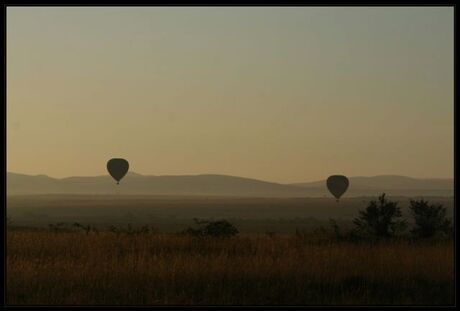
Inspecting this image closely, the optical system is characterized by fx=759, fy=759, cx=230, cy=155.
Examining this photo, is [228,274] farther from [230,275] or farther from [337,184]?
[337,184]

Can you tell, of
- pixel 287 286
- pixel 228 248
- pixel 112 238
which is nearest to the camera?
pixel 287 286

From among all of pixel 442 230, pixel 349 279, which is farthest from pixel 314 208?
pixel 349 279

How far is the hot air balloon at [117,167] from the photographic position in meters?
72.9

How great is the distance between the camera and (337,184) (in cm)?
8325

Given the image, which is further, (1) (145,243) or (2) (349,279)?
(1) (145,243)

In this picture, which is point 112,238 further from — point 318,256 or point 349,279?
point 349,279

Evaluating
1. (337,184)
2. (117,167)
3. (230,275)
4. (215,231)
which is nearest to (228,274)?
(230,275)

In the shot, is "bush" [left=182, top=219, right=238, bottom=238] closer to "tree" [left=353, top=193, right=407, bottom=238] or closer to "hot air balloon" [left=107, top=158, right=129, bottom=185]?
"tree" [left=353, top=193, right=407, bottom=238]

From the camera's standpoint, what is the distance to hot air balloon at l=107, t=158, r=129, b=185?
72.9m

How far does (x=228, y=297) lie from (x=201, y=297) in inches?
21.3

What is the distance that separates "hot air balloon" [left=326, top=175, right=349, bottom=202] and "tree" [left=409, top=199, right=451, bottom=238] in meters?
52.4

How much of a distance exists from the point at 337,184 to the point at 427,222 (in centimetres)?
5531

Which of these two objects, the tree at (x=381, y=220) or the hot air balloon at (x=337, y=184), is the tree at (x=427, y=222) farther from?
the hot air balloon at (x=337, y=184)

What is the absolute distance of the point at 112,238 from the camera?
24.5 m
